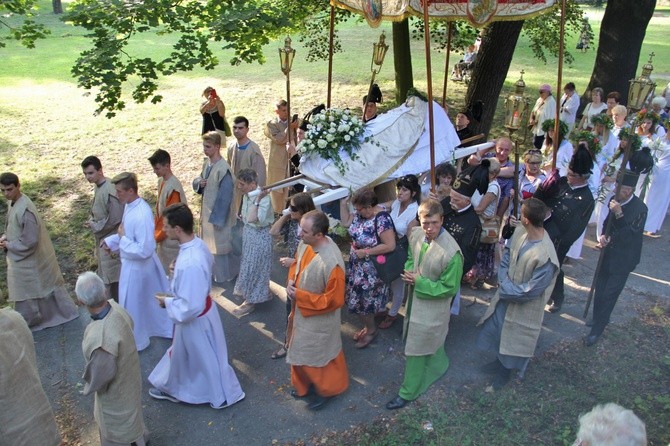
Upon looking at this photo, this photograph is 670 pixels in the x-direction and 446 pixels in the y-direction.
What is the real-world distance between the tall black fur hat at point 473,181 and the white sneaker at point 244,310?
9.49 ft

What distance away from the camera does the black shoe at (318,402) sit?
562 centimetres

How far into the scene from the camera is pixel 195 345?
17.8 ft

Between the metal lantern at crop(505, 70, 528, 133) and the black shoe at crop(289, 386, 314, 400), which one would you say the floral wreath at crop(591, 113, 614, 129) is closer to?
the metal lantern at crop(505, 70, 528, 133)

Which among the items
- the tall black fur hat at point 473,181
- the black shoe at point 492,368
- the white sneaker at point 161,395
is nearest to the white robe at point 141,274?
the white sneaker at point 161,395

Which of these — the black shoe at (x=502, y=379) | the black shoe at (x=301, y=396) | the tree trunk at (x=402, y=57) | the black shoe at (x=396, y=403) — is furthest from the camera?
the tree trunk at (x=402, y=57)

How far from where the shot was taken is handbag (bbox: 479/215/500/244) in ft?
24.0

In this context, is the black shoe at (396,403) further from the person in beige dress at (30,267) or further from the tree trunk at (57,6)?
the tree trunk at (57,6)

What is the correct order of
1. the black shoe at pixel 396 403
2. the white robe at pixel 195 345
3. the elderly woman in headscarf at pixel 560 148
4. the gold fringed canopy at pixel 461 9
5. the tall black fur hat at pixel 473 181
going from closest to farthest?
the white robe at pixel 195 345 → the black shoe at pixel 396 403 → the tall black fur hat at pixel 473 181 → the gold fringed canopy at pixel 461 9 → the elderly woman in headscarf at pixel 560 148

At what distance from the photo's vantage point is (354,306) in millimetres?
6430

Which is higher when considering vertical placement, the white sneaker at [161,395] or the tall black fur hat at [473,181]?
the tall black fur hat at [473,181]

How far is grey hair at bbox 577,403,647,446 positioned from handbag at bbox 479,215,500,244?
411 cm

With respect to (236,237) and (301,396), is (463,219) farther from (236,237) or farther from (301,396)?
(236,237)

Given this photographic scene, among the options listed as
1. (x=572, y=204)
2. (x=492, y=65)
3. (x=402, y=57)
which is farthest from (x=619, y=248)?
(x=402, y=57)

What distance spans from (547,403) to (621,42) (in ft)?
35.9
